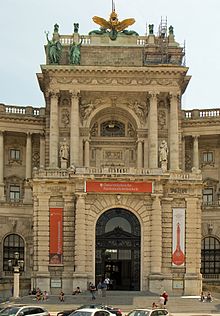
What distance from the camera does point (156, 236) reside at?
7156 centimetres

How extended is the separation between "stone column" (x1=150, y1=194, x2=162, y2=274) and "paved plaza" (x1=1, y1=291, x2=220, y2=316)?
291 centimetres

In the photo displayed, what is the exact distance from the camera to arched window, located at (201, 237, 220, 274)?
3324 inches

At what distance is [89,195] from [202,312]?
16276 millimetres

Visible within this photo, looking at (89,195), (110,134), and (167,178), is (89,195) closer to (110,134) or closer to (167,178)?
(167,178)

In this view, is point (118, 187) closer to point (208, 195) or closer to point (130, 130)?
point (130, 130)

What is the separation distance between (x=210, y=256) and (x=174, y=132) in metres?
14.6

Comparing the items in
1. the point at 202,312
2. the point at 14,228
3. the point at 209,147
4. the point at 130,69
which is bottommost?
the point at 202,312

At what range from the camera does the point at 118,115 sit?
277ft

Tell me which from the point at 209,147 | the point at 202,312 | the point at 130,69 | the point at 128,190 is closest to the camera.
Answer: the point at 202,312

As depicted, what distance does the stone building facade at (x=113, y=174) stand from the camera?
7200cm

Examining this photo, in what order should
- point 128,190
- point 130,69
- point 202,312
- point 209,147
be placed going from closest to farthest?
1. point 202,312
2. point 128,190
3. point 130,69
4. point 209,147

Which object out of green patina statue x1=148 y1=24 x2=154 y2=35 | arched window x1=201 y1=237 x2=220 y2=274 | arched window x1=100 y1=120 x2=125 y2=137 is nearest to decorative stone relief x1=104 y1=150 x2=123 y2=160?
arched window x1=100 y1=120 x2=125 y2=137

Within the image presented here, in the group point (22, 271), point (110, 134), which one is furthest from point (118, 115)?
point (22, 271)

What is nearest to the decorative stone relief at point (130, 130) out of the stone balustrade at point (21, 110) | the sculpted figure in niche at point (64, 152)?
the sculpted figure in niche at point (64, 152)
